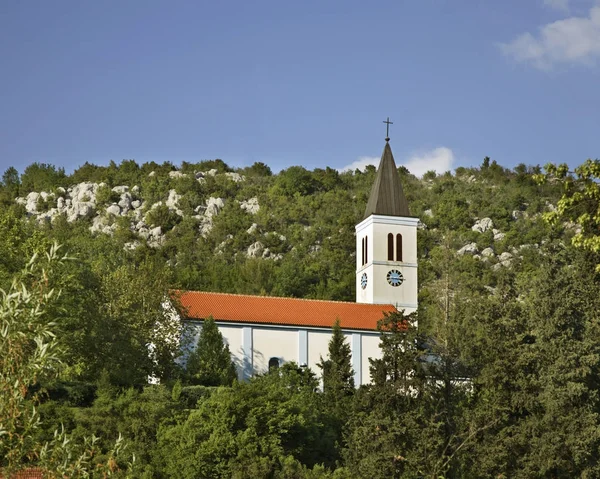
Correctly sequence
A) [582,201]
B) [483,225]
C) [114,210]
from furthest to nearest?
[114,210] < [483,225] < [582,201]

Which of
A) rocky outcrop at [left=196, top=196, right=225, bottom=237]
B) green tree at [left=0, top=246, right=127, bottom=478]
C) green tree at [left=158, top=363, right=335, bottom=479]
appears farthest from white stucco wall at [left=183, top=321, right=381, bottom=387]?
rocky outcrop at [left=196, top=196, right=225, bottom=237]

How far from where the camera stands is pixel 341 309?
55.9 meters

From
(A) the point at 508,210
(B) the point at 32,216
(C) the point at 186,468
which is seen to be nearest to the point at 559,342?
(C) the point at 186,468

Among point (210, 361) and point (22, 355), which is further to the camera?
point (210, 361)

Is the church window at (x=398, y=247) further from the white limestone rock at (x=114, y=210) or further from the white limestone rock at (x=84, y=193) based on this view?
the white limestone rock at (x=84, y=193)

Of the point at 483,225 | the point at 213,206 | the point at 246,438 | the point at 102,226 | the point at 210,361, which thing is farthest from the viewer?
the point at 213,206

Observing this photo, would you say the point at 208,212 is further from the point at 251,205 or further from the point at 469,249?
the point at 469,249

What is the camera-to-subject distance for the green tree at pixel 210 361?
45.1 m

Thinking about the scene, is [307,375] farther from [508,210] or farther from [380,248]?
[508,210]

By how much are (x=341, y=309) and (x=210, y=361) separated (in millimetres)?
11839

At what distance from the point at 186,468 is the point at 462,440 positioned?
33.6 ft

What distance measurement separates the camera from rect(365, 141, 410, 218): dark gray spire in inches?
2320

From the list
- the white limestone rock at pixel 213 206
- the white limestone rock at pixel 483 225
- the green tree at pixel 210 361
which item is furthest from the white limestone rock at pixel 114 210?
the green tree at pixel 210 361

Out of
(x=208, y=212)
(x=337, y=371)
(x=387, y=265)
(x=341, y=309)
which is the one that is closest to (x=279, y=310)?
(x=341, y=309)
